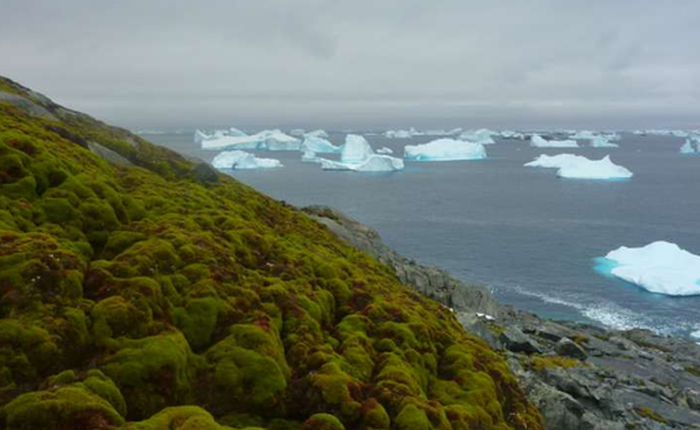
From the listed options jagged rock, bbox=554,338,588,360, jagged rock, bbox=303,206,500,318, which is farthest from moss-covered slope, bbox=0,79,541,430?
jagged rock, bbox=554,338,588,360

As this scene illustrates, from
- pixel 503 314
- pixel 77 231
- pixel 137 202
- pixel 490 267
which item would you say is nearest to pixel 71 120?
pixel 137 202

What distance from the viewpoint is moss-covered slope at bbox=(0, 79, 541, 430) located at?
36.4 ft

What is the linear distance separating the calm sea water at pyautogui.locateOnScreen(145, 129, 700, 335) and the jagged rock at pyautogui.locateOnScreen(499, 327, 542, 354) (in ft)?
92.6

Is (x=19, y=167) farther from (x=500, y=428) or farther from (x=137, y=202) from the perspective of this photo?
(x=500, y=428)

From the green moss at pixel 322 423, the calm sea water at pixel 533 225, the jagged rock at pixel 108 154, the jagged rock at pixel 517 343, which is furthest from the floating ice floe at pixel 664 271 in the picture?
the green moss at pixel 322 423

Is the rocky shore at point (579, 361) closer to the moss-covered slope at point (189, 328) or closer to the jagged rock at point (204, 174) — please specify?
the moss-covered slope at point (189, 328)

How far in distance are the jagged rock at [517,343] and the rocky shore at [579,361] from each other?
73 mm

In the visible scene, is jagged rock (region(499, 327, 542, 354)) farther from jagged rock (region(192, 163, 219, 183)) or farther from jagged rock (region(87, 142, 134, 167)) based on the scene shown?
jagged rock (region(87, 142, 134, 167))

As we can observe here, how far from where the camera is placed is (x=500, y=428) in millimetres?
15023

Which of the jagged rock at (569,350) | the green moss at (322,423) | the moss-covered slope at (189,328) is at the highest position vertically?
the moss-covered slope at (189,328)

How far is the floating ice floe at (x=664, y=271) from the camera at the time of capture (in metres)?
68.8

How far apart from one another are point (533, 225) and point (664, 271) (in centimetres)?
3893

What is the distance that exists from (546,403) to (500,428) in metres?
7.75

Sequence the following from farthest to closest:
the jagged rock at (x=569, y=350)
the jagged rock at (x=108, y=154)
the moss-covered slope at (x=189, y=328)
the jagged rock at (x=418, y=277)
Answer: the jagged rock at (x=569, y=350), the jagged rock at (x=418, y=277), the jagged rock at (x=108, y=154), the moss-covered slope at (x=189, y=328)
